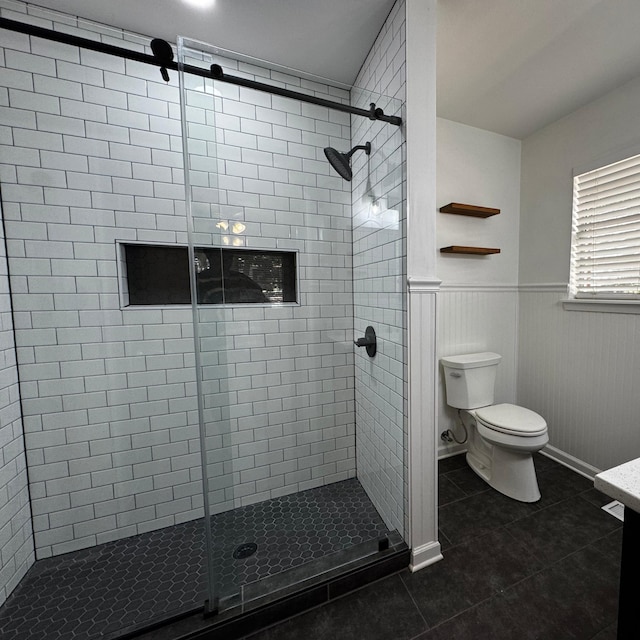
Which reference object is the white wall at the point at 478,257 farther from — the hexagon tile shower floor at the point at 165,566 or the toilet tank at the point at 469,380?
the hexagon tile shower floor at the point at 165,566

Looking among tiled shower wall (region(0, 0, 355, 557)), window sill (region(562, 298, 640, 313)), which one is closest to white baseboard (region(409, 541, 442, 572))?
tiled shower wall (region(0, 0, 355, 557))

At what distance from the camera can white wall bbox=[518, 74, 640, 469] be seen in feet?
5.58

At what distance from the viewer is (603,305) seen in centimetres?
180

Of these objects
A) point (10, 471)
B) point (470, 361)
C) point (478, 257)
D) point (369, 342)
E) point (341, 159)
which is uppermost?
point (341, 159)

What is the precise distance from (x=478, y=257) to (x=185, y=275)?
6.88 ft

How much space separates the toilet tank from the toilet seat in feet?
0.29

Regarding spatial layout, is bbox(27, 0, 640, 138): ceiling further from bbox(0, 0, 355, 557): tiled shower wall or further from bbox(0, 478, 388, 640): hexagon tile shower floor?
bbox(0, 478, 388, 640): hexagon tile shower floor

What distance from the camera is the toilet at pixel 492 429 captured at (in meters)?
1.66

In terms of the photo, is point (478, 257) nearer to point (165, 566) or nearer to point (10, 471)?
point (165, 566)

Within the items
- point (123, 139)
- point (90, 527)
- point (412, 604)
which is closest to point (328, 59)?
point (123, 139)

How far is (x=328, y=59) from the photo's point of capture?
5.08 ft

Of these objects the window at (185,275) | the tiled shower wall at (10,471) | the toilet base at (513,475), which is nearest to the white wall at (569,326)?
the toilet base at (513,475)

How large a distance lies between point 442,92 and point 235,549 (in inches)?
110

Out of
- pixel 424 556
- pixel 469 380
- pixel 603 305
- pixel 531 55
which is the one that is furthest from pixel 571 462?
pixel 531 55
